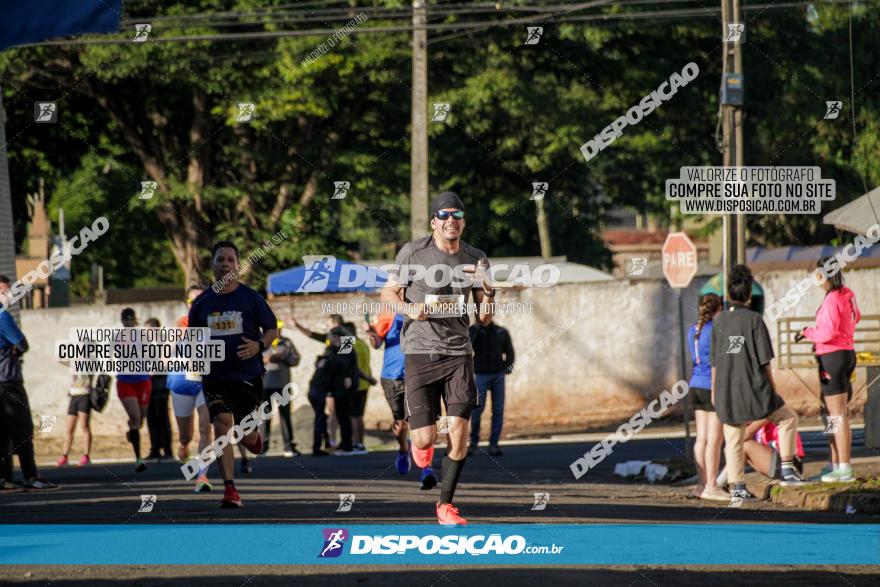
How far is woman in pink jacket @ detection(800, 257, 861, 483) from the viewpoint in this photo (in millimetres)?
13359

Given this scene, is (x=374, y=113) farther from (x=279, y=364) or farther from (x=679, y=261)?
(x=279, y=364)

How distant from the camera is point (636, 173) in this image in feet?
116

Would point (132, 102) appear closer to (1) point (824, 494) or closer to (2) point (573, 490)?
(2) point (573, 490)

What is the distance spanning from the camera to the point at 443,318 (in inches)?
395

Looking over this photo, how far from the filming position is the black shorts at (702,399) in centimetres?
1330

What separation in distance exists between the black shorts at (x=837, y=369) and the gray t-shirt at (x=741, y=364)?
110 centimetres

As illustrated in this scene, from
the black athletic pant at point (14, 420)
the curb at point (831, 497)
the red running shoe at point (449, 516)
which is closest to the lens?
the red running shoe at point (449, 516)

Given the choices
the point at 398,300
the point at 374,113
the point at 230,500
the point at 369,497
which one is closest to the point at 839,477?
the point at 369,497

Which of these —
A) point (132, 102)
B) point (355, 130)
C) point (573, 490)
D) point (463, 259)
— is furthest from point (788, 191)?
point (132, 102)

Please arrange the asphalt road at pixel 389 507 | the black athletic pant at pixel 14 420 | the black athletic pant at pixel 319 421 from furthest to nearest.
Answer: the black athletic pant at pixel 319 421, the black athletic pant at pixel 14 420, the asphalt road at pixel 389 507

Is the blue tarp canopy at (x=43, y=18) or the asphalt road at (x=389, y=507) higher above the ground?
the blue tarp canopy at (x=43, y=18)

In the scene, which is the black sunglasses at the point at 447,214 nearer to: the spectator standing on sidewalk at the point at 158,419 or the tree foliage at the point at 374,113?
the spectator standing on sidewalk at the point at 158,419

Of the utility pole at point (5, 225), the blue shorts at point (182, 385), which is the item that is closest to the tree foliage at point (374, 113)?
the utility pole at point (5, 225)

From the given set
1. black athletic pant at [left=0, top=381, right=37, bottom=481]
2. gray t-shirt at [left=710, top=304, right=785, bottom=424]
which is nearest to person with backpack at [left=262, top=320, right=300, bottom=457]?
black athletic pant at [left=0, top=381, right=37, bottom=481]
